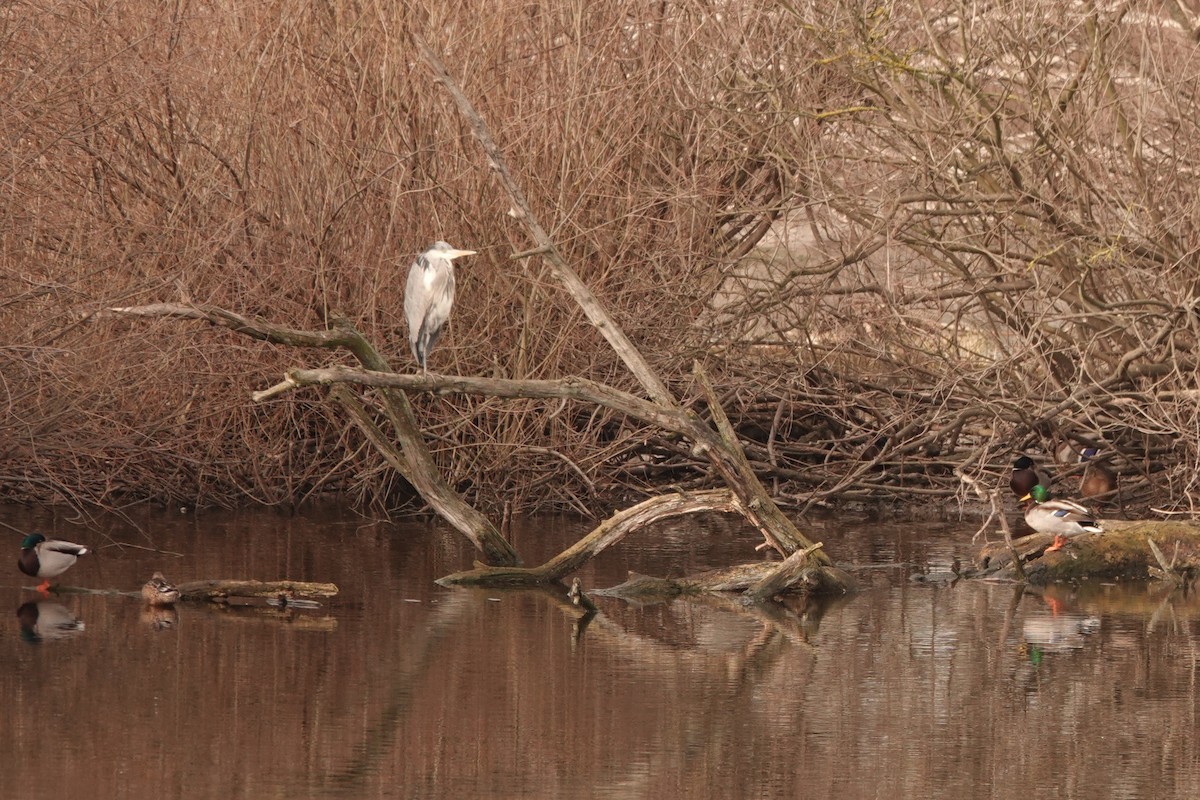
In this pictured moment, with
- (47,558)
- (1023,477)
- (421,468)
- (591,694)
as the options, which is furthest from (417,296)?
(1023,477)

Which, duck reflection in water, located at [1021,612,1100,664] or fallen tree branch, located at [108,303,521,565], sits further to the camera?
fallen tree branch, located at [108,303,521,565]

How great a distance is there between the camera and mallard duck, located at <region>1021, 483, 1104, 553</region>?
11680 millimetres

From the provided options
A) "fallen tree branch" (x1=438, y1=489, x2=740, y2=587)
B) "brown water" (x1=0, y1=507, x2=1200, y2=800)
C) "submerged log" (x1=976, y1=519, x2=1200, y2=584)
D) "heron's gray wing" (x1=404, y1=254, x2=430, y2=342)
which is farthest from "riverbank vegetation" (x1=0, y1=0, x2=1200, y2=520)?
"fallen tree branch" (x1=438, y1=489, x2=740, y2=587)

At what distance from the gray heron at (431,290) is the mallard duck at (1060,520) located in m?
3.79

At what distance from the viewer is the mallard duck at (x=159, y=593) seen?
32.9ft

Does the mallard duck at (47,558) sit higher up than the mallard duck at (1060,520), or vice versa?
the mallard duck at (1060,520)

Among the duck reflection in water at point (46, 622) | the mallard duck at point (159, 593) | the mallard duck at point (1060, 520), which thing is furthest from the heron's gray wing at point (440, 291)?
the mallard duck at point (1060, 520)

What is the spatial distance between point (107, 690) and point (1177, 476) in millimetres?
8615

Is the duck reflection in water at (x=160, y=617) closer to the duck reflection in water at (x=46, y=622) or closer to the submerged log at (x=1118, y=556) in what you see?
the duck reflection in water at (x=46, y=622)

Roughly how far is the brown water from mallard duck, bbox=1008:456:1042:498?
8.52 feet

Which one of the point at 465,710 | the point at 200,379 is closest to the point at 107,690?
the point at 465,710

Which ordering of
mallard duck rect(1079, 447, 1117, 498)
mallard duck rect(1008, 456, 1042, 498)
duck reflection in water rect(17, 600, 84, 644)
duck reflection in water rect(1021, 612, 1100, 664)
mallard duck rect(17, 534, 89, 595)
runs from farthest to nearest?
1. mallard duck rect(1079, 447, 1117, 498)
2. mallard duck rect(1008, 456, 1042, 498)
3. mallard duck rect(17, 534, 89, 595)
4. duck reflection in water rect(1021, 612, 1100, 664)
5. duck reflection in water rect(17, 600, 84, 644)

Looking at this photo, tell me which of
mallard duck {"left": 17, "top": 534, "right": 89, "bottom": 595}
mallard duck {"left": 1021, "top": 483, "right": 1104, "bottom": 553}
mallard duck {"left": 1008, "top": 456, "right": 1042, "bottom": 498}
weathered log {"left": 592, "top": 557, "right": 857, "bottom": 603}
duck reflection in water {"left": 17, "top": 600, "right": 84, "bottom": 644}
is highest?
mallard duck {"left": 1008, "top": 456, "right": 1042, "bottom": 498}

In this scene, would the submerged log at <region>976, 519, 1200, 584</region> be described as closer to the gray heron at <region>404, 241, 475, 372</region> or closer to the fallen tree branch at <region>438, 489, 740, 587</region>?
the fallen tree branch at <region>438, 489, 740, 587</region>
